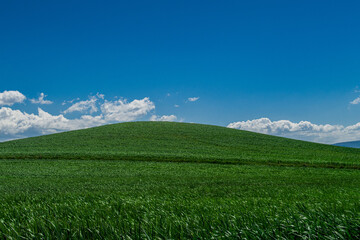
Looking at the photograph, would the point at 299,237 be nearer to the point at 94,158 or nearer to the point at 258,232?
the point at 258,232

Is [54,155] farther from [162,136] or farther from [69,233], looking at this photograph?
[69,233]

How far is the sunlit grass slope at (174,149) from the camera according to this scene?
107 ft

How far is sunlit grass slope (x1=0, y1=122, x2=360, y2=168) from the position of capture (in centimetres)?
3275

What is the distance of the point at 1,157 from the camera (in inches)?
1329

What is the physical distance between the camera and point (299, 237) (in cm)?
167

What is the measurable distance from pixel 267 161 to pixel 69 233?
32127mm

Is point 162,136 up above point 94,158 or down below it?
above

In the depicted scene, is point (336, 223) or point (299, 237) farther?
point (336, 223)

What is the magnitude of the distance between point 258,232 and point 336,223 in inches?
25.5

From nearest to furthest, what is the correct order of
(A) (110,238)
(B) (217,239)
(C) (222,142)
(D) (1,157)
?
(B) (217,239)
(A) (110,238)
(D) (1,157)
(C) (222,142)

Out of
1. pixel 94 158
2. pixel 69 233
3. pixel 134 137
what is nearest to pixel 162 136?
pixel 134 137

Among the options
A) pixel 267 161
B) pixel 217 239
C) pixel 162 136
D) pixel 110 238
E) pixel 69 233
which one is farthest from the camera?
pixel 162 136

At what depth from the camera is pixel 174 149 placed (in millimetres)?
40531

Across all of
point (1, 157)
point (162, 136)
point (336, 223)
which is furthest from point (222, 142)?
point (336, 223)
